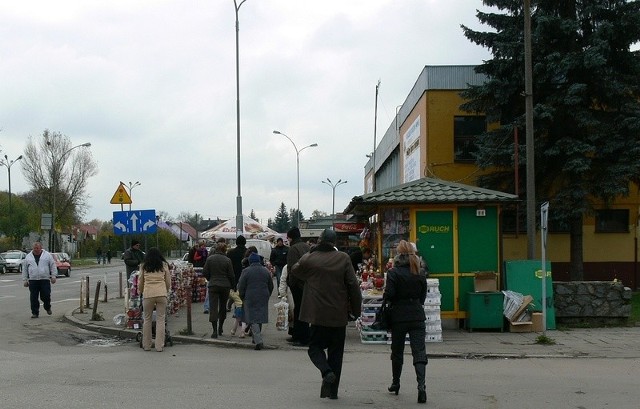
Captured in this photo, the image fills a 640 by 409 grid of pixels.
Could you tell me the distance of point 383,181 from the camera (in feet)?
173

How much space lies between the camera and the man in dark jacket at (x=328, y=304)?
848 cm

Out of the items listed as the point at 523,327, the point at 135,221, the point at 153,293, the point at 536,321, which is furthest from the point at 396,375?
the point at 135,221

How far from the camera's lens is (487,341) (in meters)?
14.2

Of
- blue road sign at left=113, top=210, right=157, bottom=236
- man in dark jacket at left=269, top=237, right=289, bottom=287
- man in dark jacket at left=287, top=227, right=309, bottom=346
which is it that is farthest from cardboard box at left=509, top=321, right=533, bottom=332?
man in dark jacket at left=269, top=237, right=289, bottom=287

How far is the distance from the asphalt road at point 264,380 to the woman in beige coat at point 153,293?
350 mm

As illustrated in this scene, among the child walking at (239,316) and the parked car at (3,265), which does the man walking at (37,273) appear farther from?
the parked car at (3,265)

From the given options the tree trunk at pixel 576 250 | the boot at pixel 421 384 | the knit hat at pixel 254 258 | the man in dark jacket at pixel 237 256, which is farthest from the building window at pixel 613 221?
the boot at pixel 421 384

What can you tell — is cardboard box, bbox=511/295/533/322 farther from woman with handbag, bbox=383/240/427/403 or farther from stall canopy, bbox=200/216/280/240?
stall canopy, bbox=200/216/280/240

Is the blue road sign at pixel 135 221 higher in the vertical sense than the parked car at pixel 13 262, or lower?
higher

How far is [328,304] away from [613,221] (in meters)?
21.8

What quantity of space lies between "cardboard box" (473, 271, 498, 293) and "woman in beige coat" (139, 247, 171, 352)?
235 inches

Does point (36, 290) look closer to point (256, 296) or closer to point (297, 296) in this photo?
point (256, 296)

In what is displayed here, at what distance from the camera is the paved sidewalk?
12.9 metres

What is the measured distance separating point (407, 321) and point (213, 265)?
257 inches
